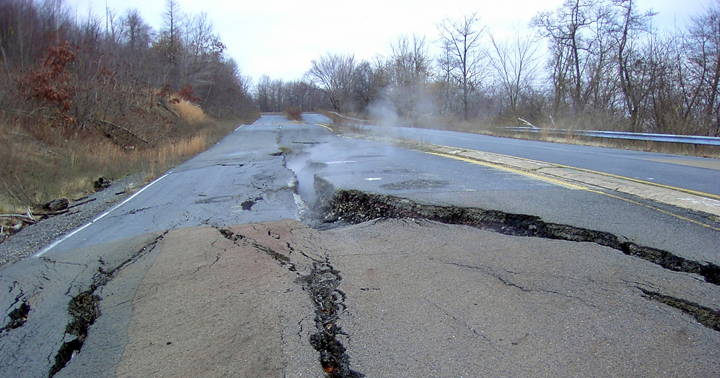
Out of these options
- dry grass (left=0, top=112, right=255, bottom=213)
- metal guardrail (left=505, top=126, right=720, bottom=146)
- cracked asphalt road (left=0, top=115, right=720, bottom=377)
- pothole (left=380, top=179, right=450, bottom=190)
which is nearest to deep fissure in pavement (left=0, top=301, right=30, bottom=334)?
cracked asphalt road (left=0, top=115, right=720, bottom=377)

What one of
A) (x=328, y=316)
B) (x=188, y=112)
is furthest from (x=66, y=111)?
(x=188, y=112)

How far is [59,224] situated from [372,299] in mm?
6606

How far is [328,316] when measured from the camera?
10.6 ft

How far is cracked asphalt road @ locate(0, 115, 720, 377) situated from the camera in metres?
2.65

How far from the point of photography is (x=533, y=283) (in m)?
3.56

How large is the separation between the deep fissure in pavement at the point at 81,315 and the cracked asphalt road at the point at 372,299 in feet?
0.06

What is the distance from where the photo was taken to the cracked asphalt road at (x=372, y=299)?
265 cm

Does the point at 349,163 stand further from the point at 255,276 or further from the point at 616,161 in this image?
the point at 255,276

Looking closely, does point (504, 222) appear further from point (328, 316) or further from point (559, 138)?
point (559, 138)

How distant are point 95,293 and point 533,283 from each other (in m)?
3.81

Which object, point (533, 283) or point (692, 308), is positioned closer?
point (692, 308)

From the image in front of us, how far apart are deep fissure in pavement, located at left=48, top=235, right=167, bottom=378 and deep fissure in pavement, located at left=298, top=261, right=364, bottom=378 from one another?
5.36 feet

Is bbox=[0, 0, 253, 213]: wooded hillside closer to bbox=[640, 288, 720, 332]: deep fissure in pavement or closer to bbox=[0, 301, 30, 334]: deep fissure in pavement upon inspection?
bbox=[0, 301, 30, 334]: deep fissure in pavement

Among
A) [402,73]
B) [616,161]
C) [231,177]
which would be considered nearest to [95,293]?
[231,177]
